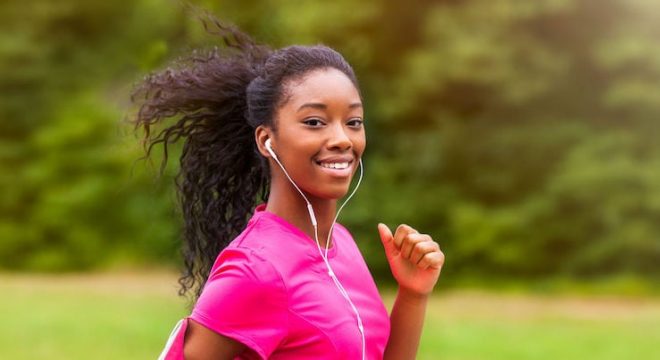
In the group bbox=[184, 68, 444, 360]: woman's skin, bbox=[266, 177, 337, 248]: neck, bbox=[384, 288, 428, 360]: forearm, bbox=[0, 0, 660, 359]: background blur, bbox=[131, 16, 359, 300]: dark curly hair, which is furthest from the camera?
bbox=[0, 0, 660, 359]: background blur

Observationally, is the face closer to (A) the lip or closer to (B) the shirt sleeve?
(A) the lip

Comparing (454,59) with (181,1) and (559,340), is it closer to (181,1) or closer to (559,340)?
(559,340)

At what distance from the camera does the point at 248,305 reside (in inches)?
82.9

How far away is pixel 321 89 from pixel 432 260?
1.48 feet

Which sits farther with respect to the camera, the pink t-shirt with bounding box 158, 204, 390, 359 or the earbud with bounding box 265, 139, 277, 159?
the earbud with bounding box 265, 139, 277, 159

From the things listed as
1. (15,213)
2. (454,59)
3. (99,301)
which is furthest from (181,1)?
(15,213)

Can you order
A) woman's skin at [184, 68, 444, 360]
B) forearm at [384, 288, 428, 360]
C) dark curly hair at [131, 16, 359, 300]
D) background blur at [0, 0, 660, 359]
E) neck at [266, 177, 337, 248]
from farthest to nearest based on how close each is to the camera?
background blur at [0, 0, 660, 359], dark curly hair at [131, 16, 359, 300], forearm at [384, 288, 428, 360], neck at [266, 177, 337, 248], woman's skin at [184, 68, 444, 360]

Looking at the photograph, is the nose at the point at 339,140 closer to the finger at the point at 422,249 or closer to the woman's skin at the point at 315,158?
the woman's skin at the point at 315,158

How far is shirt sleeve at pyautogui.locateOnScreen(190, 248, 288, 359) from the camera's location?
6.89 feet

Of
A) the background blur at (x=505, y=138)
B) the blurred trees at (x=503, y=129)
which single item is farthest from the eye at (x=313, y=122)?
the blurred trees at (x=503, y=129)

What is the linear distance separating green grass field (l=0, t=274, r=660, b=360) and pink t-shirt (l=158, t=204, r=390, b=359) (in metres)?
5.70

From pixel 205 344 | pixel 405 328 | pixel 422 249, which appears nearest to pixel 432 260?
pixel 422 249

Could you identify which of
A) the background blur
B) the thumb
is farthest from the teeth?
the background blur

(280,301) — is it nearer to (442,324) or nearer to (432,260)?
(432,260)
